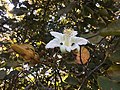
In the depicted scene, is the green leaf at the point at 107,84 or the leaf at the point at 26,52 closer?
the green leaf at the point at 107,84

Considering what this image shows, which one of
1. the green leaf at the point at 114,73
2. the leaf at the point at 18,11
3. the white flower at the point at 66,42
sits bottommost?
the green leaf at the point at 114,73

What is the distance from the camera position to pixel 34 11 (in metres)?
2.17

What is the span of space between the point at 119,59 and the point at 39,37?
1308 millimetres

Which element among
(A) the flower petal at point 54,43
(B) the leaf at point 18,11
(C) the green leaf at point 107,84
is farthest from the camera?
(B) the leaf at point 18,11

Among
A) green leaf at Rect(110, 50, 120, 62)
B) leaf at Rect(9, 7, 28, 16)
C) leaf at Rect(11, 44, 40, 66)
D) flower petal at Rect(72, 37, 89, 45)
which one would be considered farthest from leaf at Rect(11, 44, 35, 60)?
leaf at Rect(9, 7, 28, 16)

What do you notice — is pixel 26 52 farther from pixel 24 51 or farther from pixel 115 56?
pixel 115 56

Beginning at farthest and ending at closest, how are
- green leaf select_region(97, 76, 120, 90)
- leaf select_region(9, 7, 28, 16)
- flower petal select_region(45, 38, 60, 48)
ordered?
leaf select_region(9, 7, 28, 16) < flower petal select_region(45, 38, 60, 48) < green leaf select_region(97, 76, 120, 90)

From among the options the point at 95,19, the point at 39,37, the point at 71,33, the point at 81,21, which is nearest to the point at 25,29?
the point at 39,37

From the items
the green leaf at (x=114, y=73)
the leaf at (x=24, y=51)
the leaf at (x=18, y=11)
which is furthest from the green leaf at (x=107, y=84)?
the leaf at (x=18, y=11)

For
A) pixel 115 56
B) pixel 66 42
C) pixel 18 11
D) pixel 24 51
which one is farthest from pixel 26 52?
pixel 18 11

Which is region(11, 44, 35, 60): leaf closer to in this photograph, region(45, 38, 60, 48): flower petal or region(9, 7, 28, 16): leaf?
region(45, 38, 60, 48): flower petal

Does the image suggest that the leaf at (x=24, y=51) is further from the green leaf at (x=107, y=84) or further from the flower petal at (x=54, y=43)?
the green leaf at (x=107, y=84)

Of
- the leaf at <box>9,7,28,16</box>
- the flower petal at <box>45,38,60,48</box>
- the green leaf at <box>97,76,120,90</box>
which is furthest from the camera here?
the leaf at <box>9,7,28,16</box>

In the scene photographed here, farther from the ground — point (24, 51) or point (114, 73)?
point (24, 51)
